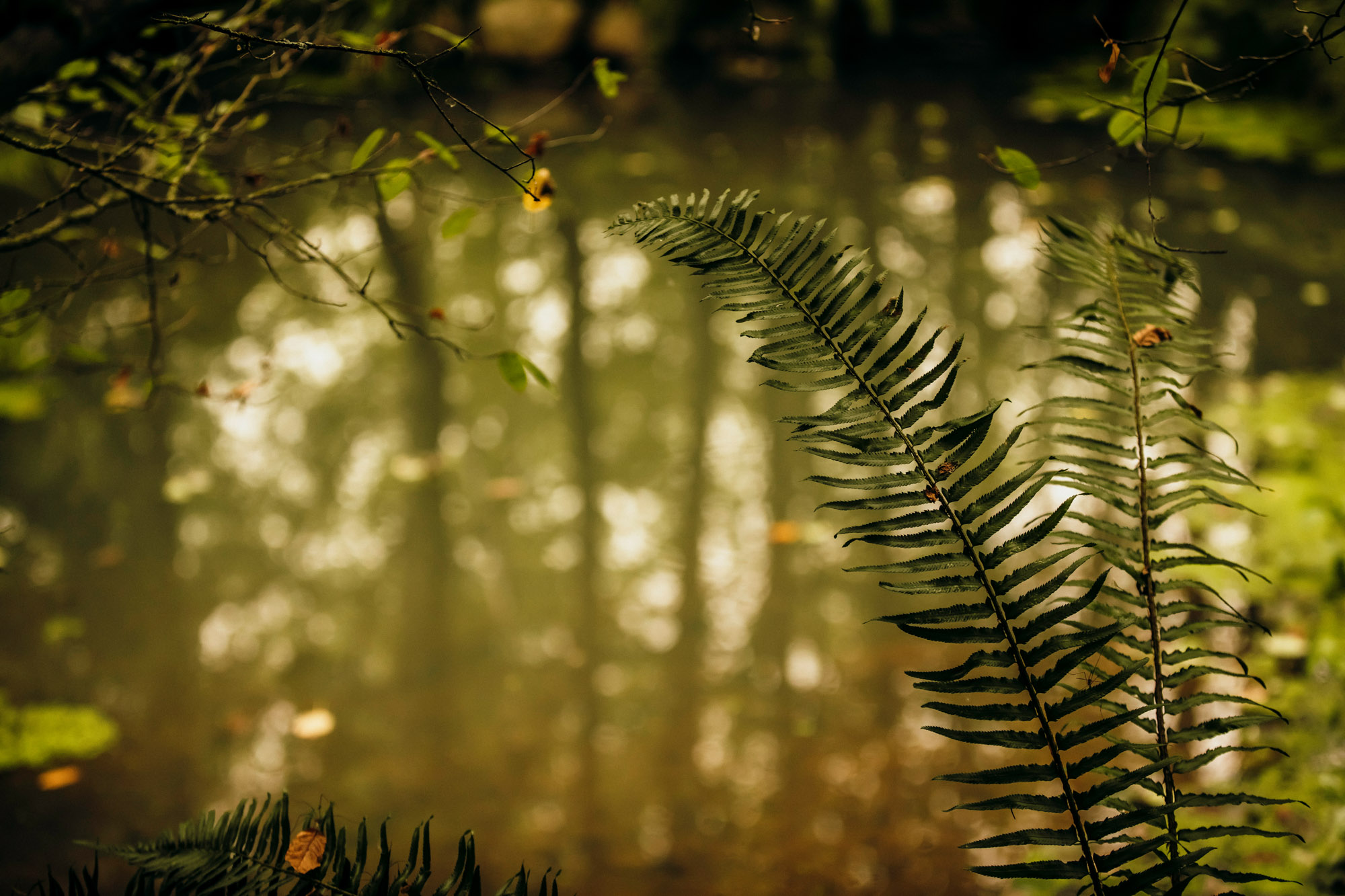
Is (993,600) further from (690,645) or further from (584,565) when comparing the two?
(584,565)

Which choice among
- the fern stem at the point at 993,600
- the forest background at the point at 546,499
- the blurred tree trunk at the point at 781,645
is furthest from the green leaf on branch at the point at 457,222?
the blurred tree trunk at the point at 781,645

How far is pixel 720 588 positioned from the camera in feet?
9.69

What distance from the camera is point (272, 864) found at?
1224mm

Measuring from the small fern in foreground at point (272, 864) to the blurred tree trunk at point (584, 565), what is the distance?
0.99 metres

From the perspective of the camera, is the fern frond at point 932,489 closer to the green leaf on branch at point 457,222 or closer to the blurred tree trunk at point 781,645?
the green leaf on branch at point 457,222

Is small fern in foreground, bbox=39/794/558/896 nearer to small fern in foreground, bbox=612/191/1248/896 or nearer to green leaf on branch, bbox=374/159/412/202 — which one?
small fern in foreground, bbox=612/191/1248/896

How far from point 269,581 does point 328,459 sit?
2.32 ft

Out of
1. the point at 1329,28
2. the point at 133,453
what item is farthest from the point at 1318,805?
the point at 1329,28

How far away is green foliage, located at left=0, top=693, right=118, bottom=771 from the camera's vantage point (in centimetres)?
232

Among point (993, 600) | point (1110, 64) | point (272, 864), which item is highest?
point (1110, 64)

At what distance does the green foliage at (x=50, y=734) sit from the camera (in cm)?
232

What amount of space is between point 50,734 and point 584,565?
183 cm

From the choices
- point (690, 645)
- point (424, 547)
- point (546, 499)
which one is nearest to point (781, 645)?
point (690, 645)

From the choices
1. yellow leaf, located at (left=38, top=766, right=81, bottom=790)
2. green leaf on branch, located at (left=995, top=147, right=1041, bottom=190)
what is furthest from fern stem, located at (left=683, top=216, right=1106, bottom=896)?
yellow leaf, located at (left=38, top=766, right=81, bottom=790)
